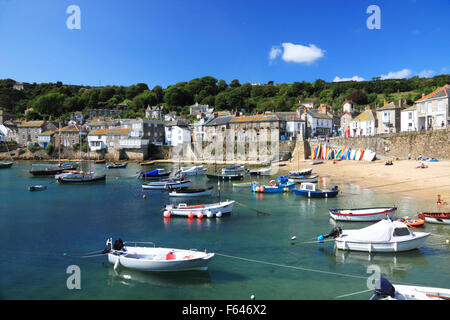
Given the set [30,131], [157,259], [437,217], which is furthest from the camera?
[30,131]

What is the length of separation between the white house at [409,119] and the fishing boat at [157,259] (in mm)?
48090

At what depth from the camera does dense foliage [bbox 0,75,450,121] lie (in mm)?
103438

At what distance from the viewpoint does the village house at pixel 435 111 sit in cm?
4325

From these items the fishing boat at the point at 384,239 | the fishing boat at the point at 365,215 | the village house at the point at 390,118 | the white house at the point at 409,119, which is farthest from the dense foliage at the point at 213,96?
the fishing boat at the point at 384,239

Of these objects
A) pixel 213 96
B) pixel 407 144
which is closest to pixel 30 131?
pixel 213 96

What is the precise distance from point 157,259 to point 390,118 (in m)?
54.6

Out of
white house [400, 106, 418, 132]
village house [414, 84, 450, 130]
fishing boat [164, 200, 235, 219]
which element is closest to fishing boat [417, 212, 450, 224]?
fishing boat [164, 200, 235, 219]

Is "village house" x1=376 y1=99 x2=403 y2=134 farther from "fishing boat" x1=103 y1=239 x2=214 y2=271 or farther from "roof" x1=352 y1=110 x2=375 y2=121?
"fishing boat" x1=103 y1=239 x2=214 y2=271

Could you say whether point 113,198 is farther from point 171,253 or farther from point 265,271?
point 265,271

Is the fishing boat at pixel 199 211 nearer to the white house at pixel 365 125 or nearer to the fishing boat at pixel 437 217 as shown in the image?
the fishing boat at pixel 437 217

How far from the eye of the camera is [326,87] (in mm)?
123062

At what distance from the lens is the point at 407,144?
46.1 m

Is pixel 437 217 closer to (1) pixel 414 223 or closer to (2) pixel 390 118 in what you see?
(1) pixel 414 223
